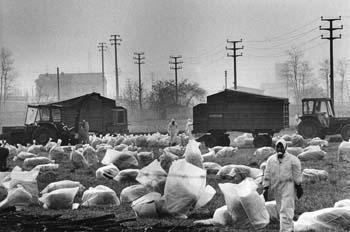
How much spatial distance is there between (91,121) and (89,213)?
15.9m

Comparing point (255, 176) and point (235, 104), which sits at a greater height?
point (235, 104)

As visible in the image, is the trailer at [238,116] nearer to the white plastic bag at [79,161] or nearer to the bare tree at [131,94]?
the white plastic bag at [79,161]

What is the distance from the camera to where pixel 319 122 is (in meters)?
19.5

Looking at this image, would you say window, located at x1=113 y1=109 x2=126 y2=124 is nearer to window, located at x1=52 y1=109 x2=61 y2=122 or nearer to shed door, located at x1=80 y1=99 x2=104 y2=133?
shed door, located at x1=80 y1=99 x2=104 y2=133

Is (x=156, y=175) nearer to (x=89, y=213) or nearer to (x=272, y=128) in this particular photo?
(x=89, y=213)

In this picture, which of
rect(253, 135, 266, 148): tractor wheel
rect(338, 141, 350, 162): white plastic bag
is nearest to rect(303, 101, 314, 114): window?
rect(253, 135, 266, 148): tractor wheel

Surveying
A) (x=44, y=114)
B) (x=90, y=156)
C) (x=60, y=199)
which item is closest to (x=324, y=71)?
(x=44, y=114)

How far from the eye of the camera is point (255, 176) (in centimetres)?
998

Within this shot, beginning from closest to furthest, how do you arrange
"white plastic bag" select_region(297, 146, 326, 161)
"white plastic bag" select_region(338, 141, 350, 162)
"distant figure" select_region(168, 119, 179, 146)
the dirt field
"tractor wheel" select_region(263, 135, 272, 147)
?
the dirt field → "white plastic bag" select_region(338, 141, 350, 162) → "white plastic bag" select_region(297, 146, 326, 161) → "distant figure" select_region(168, 119, 179, 146) → "tractor wheel" select_region(263, 135, 272, 147)

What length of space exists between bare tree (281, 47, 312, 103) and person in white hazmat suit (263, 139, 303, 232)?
17.6m

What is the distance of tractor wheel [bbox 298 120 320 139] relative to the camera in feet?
64.0

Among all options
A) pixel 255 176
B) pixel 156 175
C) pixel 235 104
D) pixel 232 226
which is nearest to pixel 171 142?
pixel 235 104

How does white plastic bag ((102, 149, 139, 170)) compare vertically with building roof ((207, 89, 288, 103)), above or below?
below

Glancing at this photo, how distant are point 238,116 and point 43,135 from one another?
696cm
